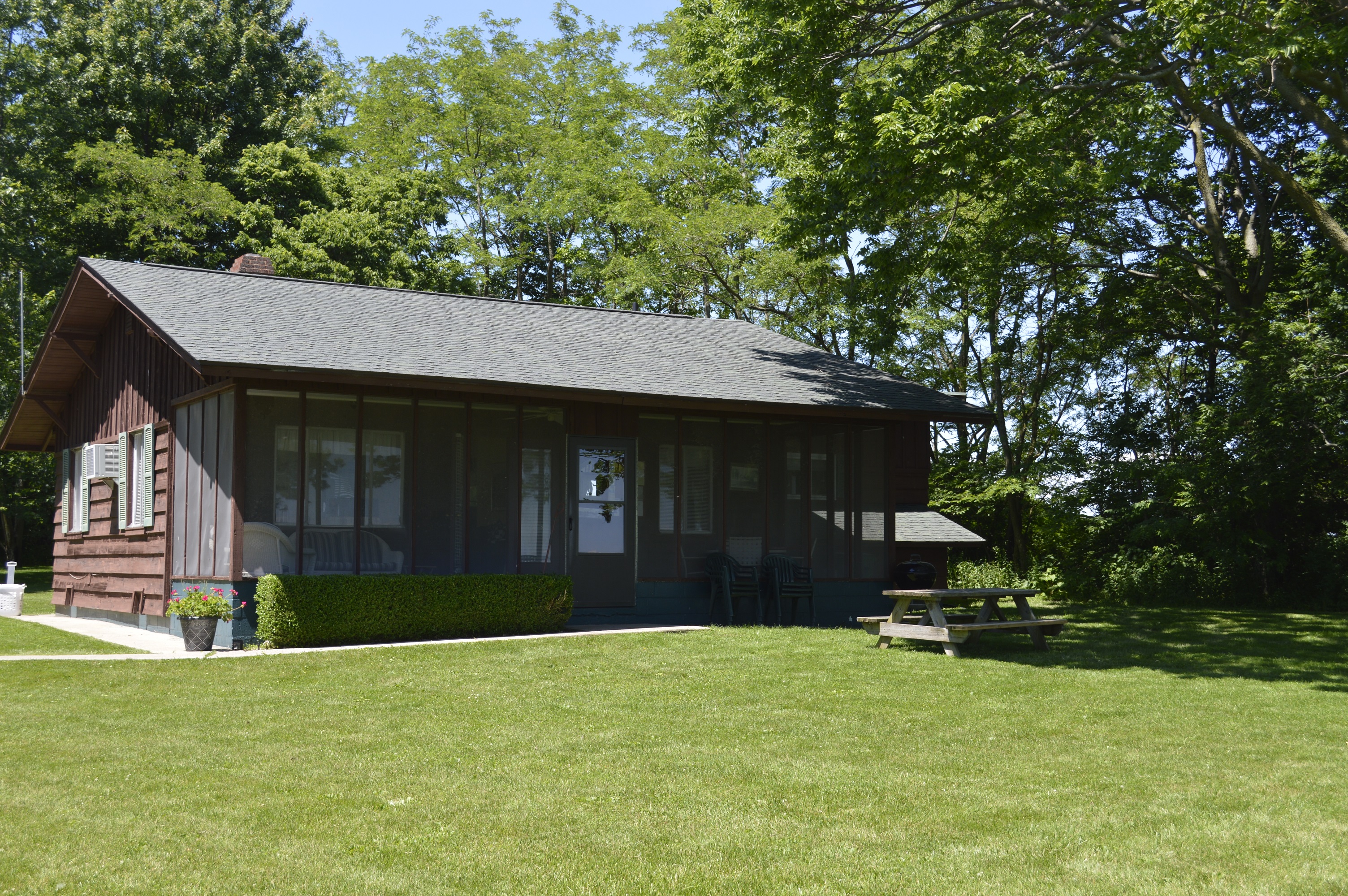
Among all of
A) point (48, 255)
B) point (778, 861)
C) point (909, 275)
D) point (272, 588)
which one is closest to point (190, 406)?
point (272, 588)

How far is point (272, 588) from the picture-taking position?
11867mm

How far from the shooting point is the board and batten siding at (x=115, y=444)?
1475 centimetres

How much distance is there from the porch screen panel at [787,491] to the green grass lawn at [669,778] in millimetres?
5010

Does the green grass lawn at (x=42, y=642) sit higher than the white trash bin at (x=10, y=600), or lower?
A: lower

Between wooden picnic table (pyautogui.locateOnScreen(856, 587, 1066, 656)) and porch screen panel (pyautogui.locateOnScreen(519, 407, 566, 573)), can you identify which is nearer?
wooden picnic table (pyautogui.locateOnScreen(856, 587, 1066, 656))

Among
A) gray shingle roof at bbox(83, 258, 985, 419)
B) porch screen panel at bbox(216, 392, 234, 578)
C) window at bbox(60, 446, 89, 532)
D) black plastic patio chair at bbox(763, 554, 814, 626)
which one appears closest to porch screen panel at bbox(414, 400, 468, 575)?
gray shingle roof at bbox(83, 258, 985, 419)

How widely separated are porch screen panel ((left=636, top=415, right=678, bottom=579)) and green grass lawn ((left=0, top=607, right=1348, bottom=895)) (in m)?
4.14

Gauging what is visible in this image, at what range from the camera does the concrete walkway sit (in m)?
11.1

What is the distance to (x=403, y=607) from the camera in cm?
1248

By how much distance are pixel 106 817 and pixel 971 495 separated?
23.6m

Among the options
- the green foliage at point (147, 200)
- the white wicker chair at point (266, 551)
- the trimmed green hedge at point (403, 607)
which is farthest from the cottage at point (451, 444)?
the green foliage at point (147, 200)

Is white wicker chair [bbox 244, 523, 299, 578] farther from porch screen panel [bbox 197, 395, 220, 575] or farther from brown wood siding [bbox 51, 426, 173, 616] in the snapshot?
brown wood siding [bbox 51, 426, 173, 616]

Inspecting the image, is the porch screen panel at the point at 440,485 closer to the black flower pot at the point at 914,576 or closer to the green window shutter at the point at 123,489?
the green window shutter at the point at 123,489

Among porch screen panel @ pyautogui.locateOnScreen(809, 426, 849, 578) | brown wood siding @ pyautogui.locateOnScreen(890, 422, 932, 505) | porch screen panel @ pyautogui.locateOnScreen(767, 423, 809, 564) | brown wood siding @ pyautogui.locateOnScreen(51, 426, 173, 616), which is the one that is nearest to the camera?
brown wood siding @ pyautogui.locateOnScreen(51, 426, 173, 616)
